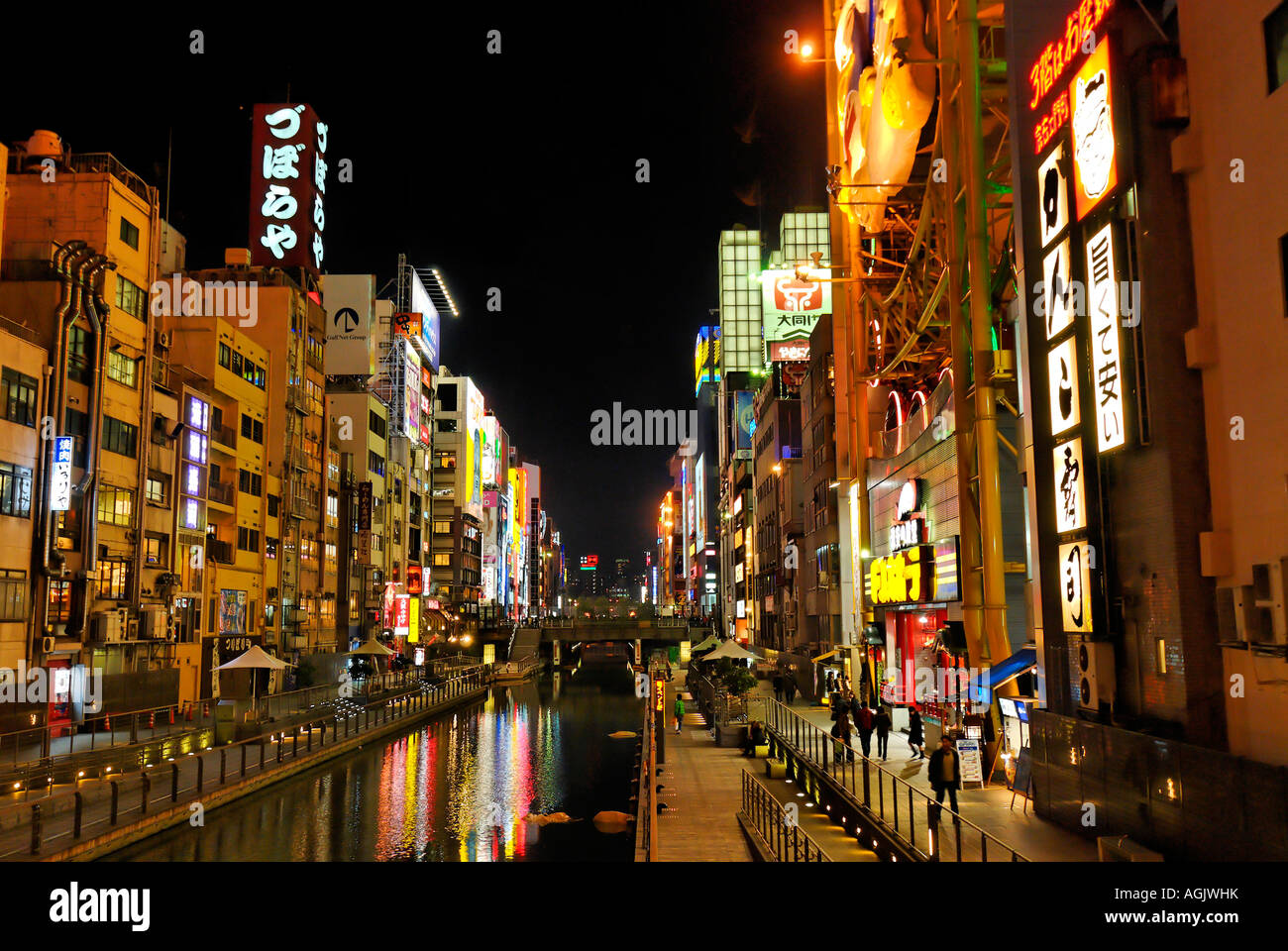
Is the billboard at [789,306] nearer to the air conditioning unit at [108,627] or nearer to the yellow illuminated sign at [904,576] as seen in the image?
the yellow illuminated sign at [904,576]

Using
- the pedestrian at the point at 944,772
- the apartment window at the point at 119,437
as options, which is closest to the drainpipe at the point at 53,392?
the apartment window at the point at 119,437

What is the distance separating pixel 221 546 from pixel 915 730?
35670 millimetres

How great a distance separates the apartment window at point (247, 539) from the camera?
48.2 m

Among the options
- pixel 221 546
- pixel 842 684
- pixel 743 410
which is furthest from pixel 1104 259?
pixel 743 410

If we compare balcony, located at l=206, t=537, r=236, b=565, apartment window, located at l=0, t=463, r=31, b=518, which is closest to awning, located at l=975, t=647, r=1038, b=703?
apartment window, located at l=0, t=463, r=31, b=518

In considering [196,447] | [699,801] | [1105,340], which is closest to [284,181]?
[196,447]

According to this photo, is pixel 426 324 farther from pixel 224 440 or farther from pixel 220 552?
pixel 220 552

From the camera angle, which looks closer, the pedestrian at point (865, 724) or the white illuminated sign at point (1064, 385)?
the white illuminated sign at point (1064, 385)

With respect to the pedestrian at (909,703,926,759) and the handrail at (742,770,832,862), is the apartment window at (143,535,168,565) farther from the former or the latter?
the pedestrian at (909,703,926,759)

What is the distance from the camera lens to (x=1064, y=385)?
1603cm

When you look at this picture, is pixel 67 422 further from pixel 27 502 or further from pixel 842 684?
pixel 842 684

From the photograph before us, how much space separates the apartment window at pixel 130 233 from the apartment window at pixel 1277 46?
36928 mm

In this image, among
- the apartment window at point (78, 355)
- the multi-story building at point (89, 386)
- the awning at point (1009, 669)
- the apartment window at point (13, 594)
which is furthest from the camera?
the apartment window at point (78, 355)

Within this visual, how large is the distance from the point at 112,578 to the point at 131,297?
34.5ft
